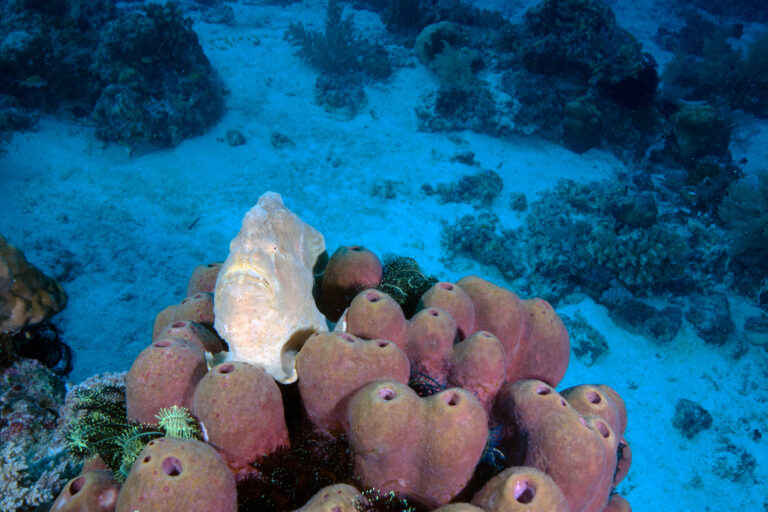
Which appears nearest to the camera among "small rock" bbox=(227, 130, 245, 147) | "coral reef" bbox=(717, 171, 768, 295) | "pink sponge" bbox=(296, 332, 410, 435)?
"pink sponge" bbox=(296, 332, 410, 435)

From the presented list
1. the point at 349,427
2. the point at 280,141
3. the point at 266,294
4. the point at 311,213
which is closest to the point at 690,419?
the point at 349,427

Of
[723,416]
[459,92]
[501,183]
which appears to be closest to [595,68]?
[459,92]

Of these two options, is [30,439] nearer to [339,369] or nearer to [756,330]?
[339,369]

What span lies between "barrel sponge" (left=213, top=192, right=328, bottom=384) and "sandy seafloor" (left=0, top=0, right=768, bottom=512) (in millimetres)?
4803

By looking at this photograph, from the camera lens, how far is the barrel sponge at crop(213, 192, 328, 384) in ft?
5.77

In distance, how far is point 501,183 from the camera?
9.42 m

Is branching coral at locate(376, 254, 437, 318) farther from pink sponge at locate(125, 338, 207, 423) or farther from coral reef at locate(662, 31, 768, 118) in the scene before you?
coral reef at locate(662, 31, 768, 118)

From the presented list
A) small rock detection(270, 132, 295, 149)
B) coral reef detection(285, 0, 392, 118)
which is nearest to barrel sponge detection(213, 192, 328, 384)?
small rock detection(270, 132, 295, 149)

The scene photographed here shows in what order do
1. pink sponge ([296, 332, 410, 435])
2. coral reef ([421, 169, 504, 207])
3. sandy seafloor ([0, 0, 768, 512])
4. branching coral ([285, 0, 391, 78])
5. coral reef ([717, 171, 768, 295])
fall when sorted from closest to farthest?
1. pink sponge ([296, 332, 410, 435])
2. sandy seafloor ([0, 0, 768, 512])
3. coral reef ([717, 171, 768, 295])
4. coral reef ([421, 169, 504, 207])
5. branching coral ([285, 0, 391, 78])

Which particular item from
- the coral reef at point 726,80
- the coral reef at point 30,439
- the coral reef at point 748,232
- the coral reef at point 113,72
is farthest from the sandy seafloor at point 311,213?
the coral reef at point 30,439

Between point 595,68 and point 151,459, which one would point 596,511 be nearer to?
point 151,459

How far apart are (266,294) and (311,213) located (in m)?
7.15

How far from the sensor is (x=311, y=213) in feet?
28.8

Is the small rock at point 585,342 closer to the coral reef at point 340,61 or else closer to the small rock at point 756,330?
the small rock at point 756,330
